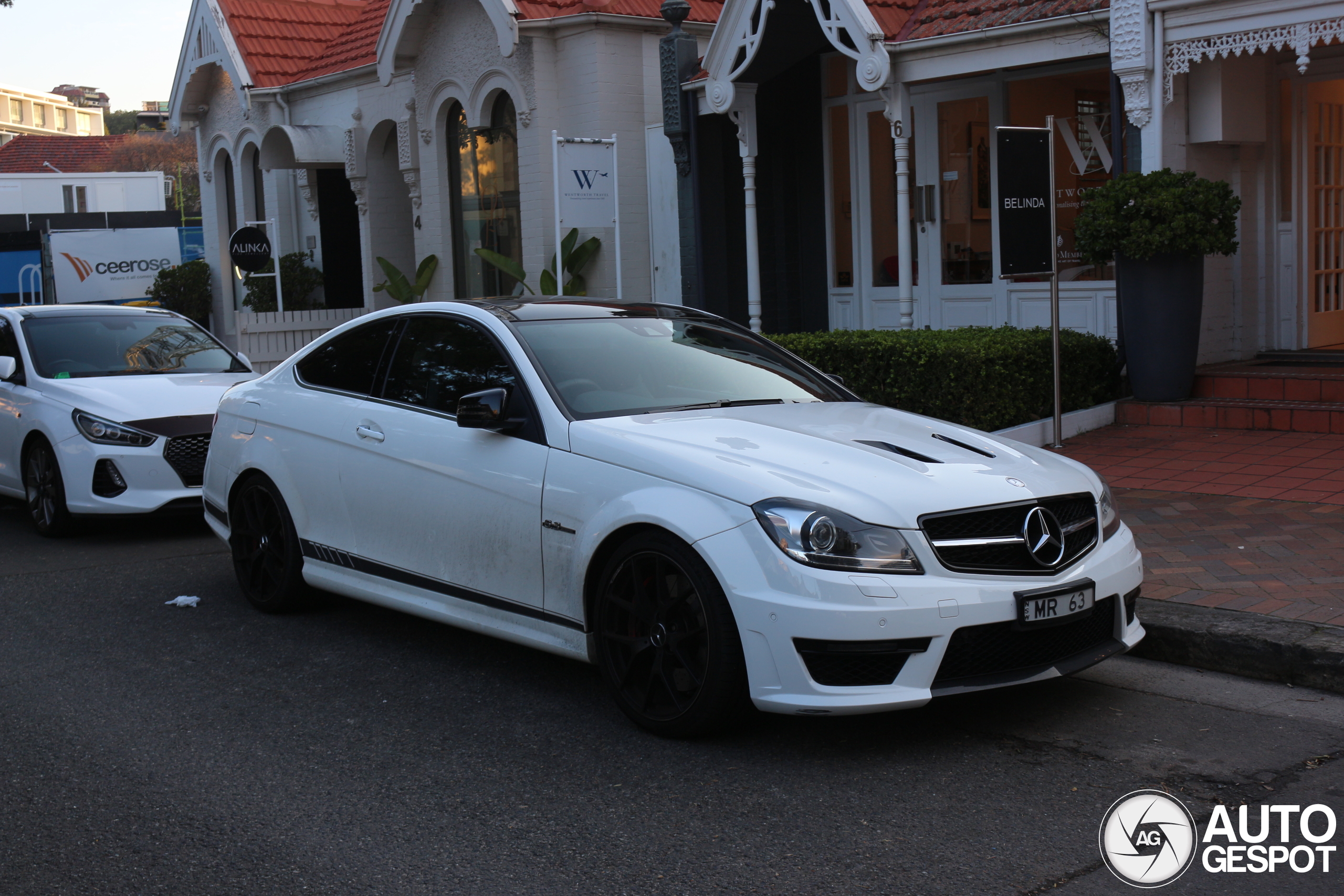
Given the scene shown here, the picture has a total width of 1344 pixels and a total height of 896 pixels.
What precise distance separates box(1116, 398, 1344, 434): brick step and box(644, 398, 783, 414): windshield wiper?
19.2ft

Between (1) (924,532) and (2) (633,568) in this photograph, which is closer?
(1) (924,532)

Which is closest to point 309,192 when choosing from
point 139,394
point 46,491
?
point 139,394

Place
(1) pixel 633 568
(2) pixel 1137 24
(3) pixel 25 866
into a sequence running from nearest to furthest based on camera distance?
1. (3) pixel 25 866
2. (1) pixel 633 568
3. (2) pixel 1137 24

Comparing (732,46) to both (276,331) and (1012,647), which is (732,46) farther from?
(1012,647)

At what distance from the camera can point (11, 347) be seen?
33.2ft

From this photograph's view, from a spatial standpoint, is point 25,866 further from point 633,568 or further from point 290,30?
point 290,30

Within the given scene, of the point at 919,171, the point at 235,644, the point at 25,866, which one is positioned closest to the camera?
the point at 25,866

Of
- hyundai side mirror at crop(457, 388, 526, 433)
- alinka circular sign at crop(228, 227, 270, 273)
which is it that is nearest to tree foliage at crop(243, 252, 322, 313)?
alinka circular sign at crop(228, 227, 270, 273)

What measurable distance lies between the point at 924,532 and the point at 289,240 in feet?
65.3

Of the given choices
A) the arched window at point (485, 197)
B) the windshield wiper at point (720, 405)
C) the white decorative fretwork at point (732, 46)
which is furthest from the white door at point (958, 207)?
the windshield wiper at point (720, 405)

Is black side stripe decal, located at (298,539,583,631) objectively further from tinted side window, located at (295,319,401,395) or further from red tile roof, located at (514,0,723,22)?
red tile roof, located at (514,0,723,22)

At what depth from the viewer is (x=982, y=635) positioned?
174 inches

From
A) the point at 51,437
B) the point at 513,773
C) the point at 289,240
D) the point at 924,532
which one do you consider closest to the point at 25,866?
the point at 513,773

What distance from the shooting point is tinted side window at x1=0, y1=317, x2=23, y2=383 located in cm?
978
